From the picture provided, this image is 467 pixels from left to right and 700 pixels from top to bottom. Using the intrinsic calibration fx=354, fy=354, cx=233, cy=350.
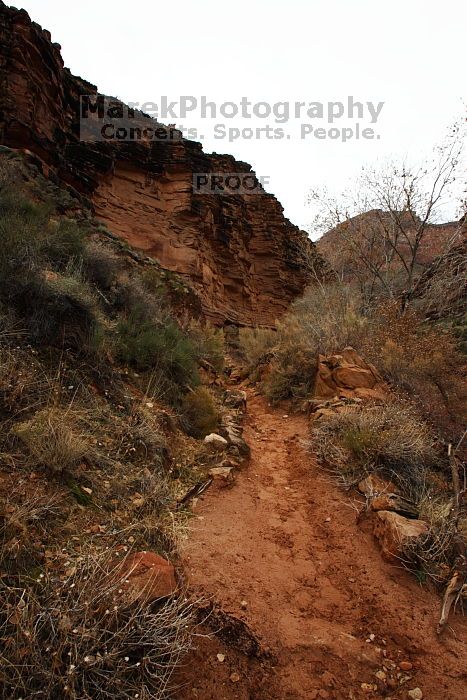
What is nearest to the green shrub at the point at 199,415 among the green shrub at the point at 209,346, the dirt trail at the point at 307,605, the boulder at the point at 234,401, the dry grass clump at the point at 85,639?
the dirt trail at the point at 307,605

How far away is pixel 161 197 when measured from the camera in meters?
15.0

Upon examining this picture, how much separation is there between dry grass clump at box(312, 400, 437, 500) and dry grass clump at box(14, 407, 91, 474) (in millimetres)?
2716

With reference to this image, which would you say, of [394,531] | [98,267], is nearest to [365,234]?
[98,267]

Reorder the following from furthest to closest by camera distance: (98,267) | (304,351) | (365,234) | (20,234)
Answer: (365,234)
(304,351)
(98,267)
(20,234)

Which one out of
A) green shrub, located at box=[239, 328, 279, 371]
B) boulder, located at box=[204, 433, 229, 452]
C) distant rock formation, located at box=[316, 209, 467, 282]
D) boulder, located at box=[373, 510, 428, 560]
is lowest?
boulder, located at box=[373, 510, 428, 560]

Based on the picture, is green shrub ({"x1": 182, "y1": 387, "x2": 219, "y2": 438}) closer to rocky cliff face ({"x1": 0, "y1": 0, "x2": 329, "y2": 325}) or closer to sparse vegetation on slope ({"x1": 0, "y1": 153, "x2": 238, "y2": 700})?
sparse vegetation on slope ({"x1": 0, "y1": 153, "x2": 238, "y2": 700})

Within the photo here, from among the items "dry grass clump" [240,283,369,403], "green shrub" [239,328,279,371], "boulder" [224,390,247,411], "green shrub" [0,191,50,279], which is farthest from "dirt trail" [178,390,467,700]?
"green shrub" [239,328,279,371]

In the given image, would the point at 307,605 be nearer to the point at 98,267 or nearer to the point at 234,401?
the point at 234,401

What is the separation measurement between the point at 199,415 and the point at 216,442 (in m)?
0.58

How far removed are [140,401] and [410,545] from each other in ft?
9.52

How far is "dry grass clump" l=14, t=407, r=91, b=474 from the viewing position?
2.31 metres

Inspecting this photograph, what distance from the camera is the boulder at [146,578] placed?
1.72 meters

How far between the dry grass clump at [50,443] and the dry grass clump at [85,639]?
2.48 feet

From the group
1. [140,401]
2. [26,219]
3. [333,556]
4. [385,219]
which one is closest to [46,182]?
[26,219]
